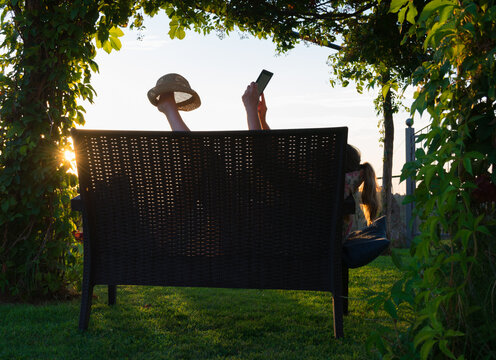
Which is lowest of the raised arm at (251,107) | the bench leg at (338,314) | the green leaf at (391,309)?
the bench leg at (338,314)

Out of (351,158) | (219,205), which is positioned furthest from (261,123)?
(219,205)

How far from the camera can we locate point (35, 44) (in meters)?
3.07

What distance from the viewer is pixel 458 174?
121cm

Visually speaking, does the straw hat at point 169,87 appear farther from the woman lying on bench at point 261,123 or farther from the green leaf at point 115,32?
the green leaf at point 115,32

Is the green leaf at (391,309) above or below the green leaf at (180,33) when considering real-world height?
below

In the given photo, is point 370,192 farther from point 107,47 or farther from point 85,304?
point 107,47

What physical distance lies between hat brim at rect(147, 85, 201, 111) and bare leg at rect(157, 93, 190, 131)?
0.13ft

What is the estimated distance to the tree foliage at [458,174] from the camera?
1.19 metres

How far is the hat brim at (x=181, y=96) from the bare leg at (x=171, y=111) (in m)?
0.04

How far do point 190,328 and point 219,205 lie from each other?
0.71 m

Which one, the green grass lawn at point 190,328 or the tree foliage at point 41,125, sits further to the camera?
the tree foliage at point 41,125

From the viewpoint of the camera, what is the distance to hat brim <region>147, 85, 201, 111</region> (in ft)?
9.96

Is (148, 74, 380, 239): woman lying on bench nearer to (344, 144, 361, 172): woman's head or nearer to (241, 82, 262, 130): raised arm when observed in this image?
(241, 82, 262, 130): raised arm

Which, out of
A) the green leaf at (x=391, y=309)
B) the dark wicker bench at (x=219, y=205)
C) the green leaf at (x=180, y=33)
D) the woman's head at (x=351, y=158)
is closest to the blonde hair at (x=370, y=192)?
the woman's head at (x=351, y=158)
